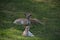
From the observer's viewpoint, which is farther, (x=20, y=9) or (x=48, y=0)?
(x=48, y=0)

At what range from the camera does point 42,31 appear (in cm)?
484

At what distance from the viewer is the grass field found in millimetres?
4664

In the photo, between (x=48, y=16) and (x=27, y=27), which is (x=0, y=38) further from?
(x=48, y=16)

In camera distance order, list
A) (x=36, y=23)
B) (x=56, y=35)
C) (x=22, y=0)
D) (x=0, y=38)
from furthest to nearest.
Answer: (x=22, y=0)
(x=36, y=23)
(x=56, y=35)
(x=0, y=38)

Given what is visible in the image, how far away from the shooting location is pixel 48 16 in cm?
548

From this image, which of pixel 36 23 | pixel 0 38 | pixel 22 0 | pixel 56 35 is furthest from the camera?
pixel 22 0

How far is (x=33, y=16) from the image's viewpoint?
211 inches

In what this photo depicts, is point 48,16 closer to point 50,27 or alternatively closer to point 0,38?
point 50,27

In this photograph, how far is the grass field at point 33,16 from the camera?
466 cm

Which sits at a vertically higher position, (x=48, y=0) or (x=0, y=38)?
(x=48, y=0)

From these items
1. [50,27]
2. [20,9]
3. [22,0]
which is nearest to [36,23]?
[50,27]

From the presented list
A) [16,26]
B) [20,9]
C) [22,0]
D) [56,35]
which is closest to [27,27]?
[16,26]

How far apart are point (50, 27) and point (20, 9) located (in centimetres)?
98

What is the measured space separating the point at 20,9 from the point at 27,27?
3.32 feet
